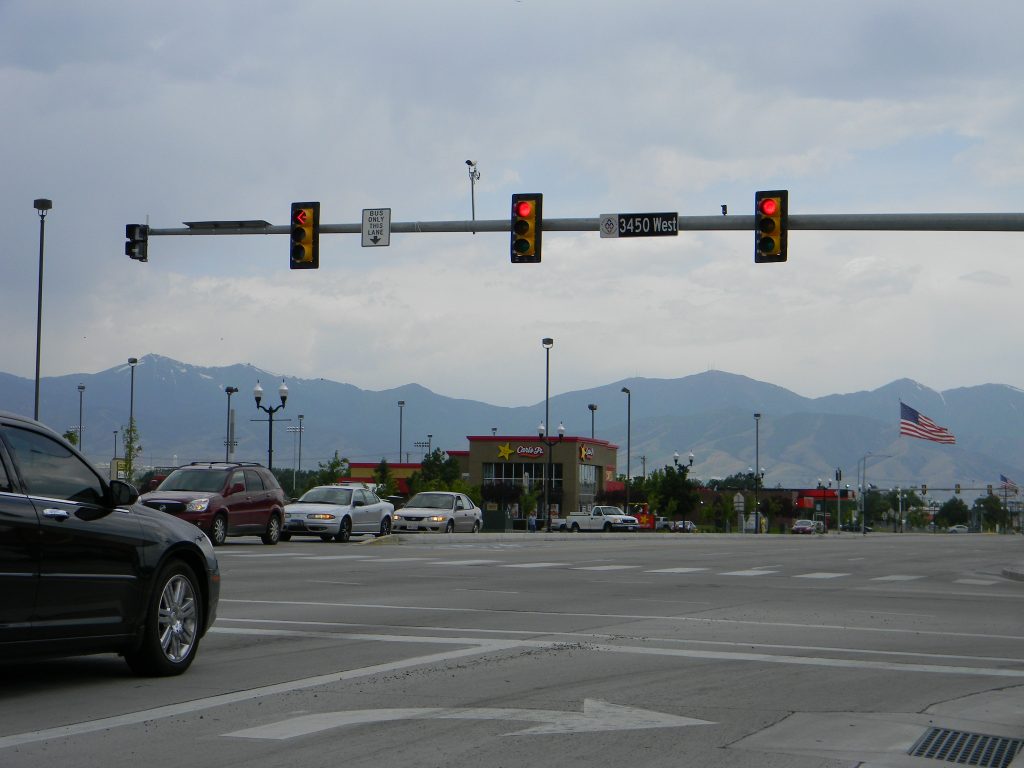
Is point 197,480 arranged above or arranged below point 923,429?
below

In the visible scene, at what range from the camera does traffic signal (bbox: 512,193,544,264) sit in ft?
74.8

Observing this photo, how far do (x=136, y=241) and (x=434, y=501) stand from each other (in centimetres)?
2025

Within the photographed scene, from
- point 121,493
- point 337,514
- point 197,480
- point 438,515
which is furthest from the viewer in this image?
point 438,515

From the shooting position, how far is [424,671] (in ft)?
32.0

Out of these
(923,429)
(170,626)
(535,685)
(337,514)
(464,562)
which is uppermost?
(923,429)

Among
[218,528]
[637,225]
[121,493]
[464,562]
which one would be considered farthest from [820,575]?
[121,493]

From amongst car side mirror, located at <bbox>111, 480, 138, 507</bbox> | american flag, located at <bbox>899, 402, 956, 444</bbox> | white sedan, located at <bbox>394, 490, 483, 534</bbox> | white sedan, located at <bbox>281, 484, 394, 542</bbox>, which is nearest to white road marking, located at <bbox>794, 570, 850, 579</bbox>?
white sedan, located at <bbox>281, 484, 394, 542</bbox>

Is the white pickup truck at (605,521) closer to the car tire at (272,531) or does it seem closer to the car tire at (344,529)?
the car tire at (344,529)

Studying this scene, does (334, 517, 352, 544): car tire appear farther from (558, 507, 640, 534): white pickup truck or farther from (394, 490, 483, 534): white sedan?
(558, 507, 640, 534): white pickup truck

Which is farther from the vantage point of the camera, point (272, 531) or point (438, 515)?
point (438, 515)

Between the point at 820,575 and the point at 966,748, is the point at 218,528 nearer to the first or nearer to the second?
the point at 820,575

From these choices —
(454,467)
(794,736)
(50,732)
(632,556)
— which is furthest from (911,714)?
(454,467)

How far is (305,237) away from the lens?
24.0 m

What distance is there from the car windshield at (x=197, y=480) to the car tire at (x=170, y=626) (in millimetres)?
19699
